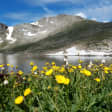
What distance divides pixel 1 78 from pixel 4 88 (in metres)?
0.78

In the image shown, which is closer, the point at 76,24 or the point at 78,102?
the point at 78,102

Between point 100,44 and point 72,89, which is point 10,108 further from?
point 100,44

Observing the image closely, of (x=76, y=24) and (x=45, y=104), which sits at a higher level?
(x=76, y=24)

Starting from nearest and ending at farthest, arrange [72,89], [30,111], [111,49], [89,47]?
1. [30,111]
2. [72,89]
3. [111,49]
4. [89,47]

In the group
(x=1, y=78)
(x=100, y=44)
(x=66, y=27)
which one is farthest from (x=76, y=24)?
(x=1, y=78)

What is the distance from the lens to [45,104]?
2.69 metres

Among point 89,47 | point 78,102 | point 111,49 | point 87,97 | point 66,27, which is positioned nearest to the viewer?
point 78,102

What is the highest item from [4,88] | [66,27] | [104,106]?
[66,27]

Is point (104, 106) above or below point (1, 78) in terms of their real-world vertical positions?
below

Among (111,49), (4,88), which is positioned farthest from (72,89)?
(111,49)

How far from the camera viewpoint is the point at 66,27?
190 metres

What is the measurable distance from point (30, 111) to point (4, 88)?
1.55 meters

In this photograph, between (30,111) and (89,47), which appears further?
(89,47)

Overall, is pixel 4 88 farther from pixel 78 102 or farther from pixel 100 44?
pixel 100 44
